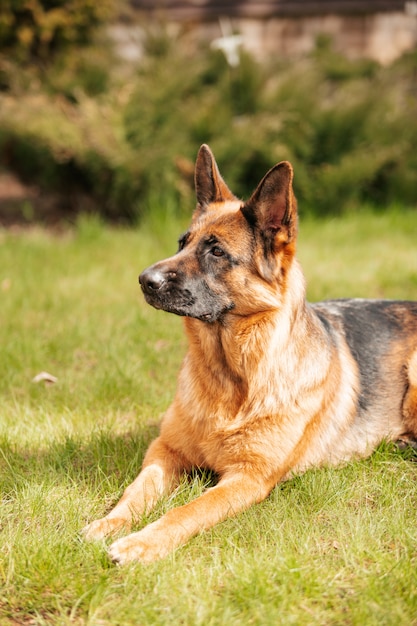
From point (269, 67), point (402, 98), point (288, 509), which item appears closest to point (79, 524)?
point (288, 509)

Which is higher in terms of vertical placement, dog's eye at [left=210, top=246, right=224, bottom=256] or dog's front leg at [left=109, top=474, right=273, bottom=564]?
dog's eye at [left=210, top=246, right=224, bottom=256]

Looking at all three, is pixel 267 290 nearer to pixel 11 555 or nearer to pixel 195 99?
pixel 11 555

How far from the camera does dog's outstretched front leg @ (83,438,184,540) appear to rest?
314cm

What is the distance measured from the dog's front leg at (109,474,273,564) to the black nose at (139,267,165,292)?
1.01 metres

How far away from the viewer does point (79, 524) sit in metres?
3.24

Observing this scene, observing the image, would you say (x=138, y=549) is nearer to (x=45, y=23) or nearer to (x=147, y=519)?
(x=147, y=519)

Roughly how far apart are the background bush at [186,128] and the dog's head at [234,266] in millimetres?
5347

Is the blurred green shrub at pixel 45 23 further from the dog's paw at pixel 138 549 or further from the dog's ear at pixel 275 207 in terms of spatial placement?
the dog's paw at pixel 138 549

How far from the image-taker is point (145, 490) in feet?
11.3

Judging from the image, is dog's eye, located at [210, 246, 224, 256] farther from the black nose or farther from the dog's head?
the black nose

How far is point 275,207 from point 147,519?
1.62 m

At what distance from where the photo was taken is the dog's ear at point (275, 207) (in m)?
3.30

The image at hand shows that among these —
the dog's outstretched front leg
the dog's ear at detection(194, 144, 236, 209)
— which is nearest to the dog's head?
the dog's ear at detection(194, 144, 236, 209)

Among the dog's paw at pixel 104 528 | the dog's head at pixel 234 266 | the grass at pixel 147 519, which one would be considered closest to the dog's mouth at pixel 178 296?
the dog's head at pixel 234 266
